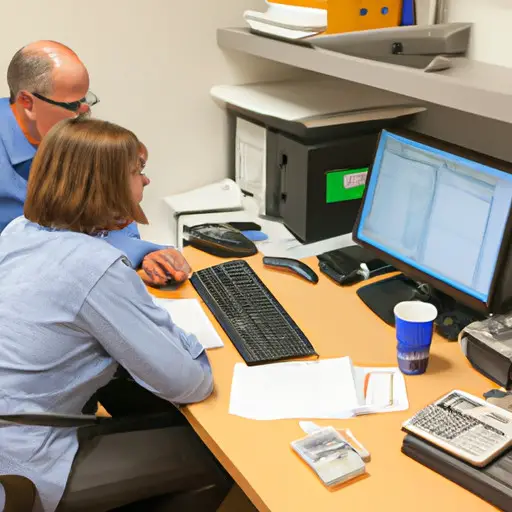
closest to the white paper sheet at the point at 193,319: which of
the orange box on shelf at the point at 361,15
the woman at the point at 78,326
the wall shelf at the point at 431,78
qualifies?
the woman at the point at 78,326

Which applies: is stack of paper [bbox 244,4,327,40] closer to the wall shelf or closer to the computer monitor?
the wall shelf

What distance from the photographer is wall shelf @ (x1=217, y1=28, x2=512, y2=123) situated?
1.44m

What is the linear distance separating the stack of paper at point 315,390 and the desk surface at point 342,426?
0.02 metres

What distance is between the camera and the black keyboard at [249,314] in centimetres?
152

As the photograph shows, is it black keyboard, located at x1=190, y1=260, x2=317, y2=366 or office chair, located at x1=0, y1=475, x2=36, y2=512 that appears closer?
office chair, located at x1=0, y1=475, x2=36, y2=512

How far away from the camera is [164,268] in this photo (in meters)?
1.86

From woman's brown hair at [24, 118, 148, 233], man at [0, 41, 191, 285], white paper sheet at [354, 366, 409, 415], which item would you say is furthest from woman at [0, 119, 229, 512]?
man at [0, 41, 191, 285]

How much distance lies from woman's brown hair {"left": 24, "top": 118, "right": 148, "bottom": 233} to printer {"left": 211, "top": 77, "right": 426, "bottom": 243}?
77cm

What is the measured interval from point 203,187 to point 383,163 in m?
0.94

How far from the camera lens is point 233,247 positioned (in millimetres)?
2002

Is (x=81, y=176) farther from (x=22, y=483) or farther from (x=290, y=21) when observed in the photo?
(x=290, y=21)

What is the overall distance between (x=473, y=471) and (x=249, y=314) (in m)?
0.69

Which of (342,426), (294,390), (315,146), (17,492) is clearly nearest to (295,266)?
(315,146)

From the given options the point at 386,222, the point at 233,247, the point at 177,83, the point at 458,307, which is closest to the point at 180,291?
the point at 233,247
